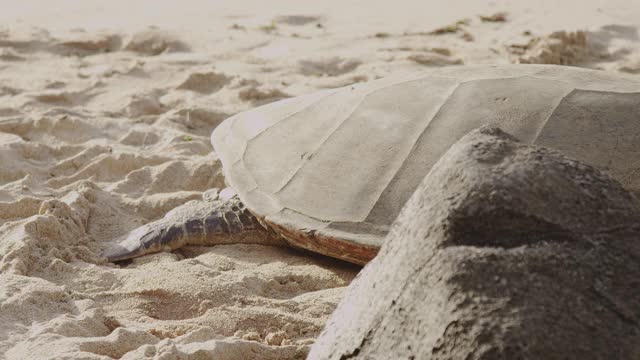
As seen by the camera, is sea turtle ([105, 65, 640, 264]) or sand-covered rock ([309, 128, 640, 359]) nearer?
sand-covered rock ([309, 128, 640, 359])

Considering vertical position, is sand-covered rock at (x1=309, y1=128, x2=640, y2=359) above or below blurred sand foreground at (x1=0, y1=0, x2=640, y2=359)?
above

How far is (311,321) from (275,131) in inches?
40.1

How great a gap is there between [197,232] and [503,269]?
1707 mm

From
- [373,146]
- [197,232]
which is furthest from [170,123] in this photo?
[373,146]

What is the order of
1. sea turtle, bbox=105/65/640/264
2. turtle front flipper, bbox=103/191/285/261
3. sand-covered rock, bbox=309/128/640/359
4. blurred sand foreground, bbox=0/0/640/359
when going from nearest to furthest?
sand-covered rock, bbox=309/128/640/359 < blurred sand foreground, bbox=0/0/640/359 < sea turtle, bbox=105/65/640/264 < turtle front flipper, bbox=103/191/285/261

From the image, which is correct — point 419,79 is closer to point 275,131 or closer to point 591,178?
point 275,131

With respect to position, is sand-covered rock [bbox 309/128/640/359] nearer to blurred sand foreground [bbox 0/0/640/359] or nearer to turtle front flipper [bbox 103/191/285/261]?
blurred sand foreground [bbox 0/0/640/359]

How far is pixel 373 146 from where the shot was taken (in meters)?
2.54

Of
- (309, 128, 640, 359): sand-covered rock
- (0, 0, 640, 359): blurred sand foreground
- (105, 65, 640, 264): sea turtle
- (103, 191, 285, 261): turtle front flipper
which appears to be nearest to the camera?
(309, 128, 640, 359): sand-covered rock

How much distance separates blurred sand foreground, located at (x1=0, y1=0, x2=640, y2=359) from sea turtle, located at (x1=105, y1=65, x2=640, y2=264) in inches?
4.4

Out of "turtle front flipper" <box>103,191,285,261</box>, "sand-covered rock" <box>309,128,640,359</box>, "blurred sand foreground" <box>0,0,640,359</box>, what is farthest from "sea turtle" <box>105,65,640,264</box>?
"sand-covered rock" <box>309,128,640,359</box>

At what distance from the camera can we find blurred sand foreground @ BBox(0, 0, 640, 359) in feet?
6.84

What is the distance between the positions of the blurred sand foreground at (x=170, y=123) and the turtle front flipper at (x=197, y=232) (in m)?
0.04

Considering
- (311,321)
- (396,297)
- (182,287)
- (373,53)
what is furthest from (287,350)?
(373,53)
